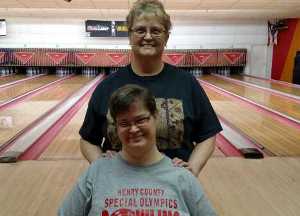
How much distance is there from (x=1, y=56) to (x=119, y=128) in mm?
9993

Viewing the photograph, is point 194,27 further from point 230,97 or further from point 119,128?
point 119,128

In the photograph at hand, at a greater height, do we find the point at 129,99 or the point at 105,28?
the point at 105,28

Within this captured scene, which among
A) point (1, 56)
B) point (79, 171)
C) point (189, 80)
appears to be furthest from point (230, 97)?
point (1, 56)

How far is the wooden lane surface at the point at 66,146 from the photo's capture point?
319cm

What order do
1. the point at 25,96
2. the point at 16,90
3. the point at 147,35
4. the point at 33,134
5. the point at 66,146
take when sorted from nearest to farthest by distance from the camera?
the point at 147,35 → the point at 66,146 → the point at 33,134 → the point at 25,96 → the point at 16,90

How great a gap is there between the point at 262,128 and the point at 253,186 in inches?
73.2

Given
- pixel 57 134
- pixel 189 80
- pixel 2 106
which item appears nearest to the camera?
pixel 189 80

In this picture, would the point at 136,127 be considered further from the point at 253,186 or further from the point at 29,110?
the point at 29,110

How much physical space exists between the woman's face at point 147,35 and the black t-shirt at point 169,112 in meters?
0.12

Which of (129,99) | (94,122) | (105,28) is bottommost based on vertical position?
(94,122)

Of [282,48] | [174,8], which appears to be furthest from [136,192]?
[282,48]

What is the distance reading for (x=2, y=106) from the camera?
540 centimetres

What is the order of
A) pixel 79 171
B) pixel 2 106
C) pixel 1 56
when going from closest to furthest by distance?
pixel 79 171
pixel 2 106
pixel 1 56

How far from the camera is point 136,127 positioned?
3.61 feet
